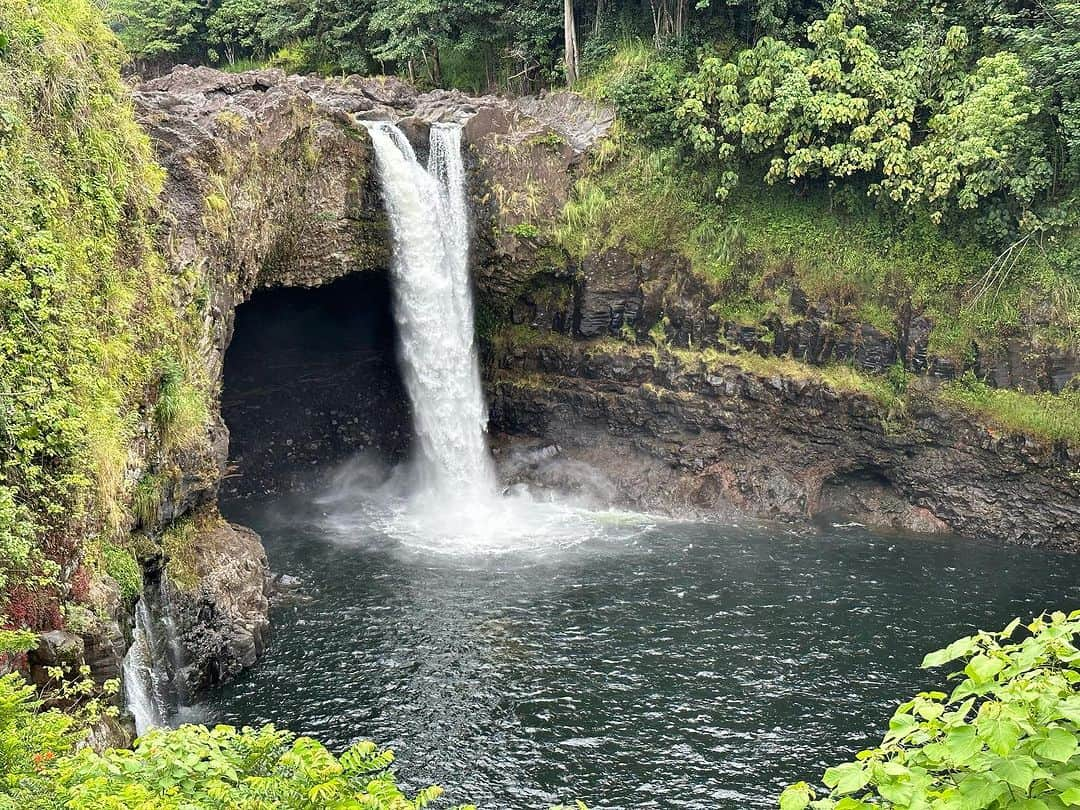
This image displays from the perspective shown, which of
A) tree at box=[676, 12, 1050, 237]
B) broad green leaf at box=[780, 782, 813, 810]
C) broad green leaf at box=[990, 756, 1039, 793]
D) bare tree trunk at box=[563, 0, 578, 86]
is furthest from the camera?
bare tree trunk at box=[563, 0, 578, 86]

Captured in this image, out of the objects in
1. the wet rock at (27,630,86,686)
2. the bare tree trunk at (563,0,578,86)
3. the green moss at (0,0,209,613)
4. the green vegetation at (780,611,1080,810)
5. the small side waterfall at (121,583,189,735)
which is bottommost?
the small side waterfall at (121,583,189,735)

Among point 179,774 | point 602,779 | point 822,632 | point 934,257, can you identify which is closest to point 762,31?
point 934,257

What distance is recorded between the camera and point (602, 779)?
15266 mm

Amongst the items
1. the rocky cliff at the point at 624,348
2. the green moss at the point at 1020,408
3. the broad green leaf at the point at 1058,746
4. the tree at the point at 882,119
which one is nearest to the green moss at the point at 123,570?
the rocky cliff at the point at 624,348

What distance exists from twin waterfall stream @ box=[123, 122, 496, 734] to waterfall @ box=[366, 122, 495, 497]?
30 millimetres

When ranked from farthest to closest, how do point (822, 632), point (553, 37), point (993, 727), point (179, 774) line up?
point (553, 37) → point (822, 632) → point (179, 774) → point (993, 727)

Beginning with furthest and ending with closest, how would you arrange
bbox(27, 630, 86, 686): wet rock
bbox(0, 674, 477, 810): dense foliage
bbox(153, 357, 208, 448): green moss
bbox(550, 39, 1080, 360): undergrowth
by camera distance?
bbox(550, 39, 1080, 360): undergrowth, bbox(153, 357, 208, 448): green moss, bbox(27, 630, 86, 686): wet rock, bbox(0, 674, 477, 810): dense foliage

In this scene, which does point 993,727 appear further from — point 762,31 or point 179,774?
point 762,31

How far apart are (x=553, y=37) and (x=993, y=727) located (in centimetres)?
3384

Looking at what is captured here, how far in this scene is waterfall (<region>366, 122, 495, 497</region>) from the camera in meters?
27.5

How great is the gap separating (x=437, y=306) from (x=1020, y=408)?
16.8 meters

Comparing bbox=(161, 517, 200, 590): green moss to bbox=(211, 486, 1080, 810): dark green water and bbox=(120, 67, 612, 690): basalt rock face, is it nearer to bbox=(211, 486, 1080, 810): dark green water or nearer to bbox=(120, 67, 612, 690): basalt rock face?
bbox=(120, 67, 612, 690): basalt rock face

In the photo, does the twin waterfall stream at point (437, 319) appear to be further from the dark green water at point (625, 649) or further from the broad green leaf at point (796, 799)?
the broad green leaf at point (796, 799)

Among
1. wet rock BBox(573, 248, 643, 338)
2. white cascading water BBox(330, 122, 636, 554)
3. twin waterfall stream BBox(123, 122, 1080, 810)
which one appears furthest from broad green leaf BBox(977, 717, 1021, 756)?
wet rock BBox(573, 248, 643, 338)
